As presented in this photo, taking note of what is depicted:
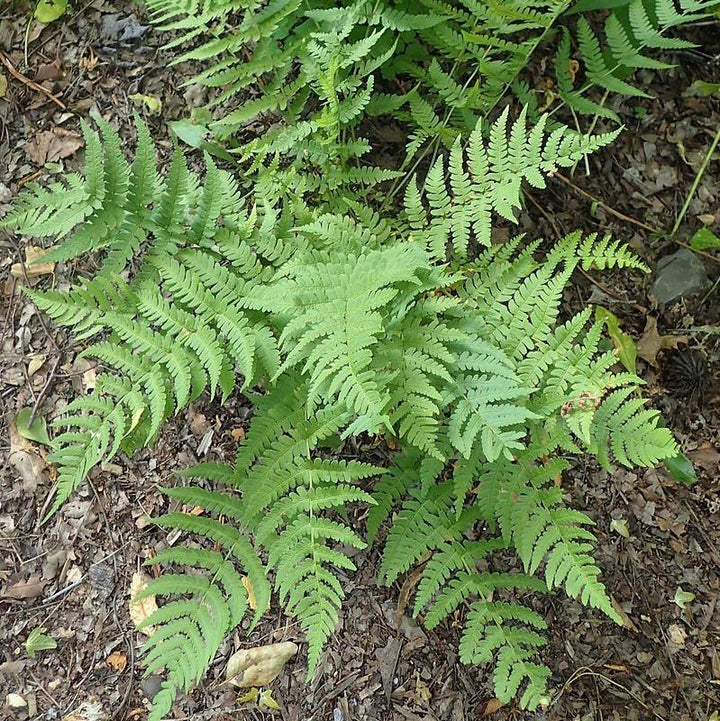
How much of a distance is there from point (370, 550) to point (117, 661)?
119 centimetres

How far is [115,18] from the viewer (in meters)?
3.46

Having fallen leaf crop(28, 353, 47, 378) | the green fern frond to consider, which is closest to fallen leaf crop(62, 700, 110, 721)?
fallen leaf crop(28, 353, 47, 378)

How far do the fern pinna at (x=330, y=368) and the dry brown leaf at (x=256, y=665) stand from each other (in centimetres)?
58

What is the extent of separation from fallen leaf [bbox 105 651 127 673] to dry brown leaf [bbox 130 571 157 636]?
133mm

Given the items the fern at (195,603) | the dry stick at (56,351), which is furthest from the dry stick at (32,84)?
the fern at (195,603)

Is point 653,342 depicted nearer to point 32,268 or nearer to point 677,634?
point 677,634

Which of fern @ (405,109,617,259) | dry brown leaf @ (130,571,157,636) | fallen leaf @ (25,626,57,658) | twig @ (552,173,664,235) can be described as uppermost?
fern @ (405,109,617,259)

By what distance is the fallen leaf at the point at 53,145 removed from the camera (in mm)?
3398

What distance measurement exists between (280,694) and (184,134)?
2.52 meters

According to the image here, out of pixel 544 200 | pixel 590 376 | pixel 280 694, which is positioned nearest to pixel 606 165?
pixel 544 200

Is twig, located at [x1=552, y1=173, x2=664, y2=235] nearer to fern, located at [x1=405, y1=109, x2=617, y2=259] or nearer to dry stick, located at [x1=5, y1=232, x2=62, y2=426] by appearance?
fern, located at [x1=405, y1=109, x2=617, y2=259]

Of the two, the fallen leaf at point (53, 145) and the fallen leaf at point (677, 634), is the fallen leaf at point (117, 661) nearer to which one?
the fallen leaf at point (53, 145)

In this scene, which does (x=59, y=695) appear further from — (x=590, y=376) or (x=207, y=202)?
(x=590, y=376)

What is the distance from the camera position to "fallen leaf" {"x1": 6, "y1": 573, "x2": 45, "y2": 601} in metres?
3.16
